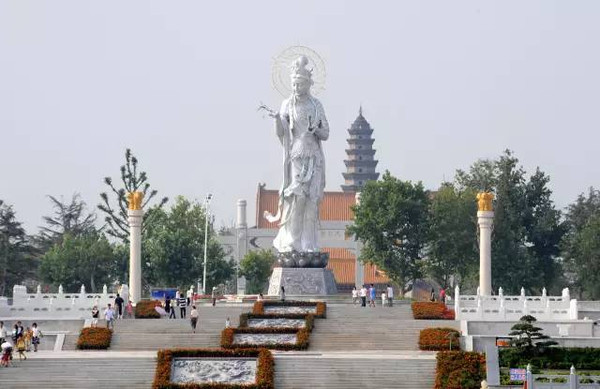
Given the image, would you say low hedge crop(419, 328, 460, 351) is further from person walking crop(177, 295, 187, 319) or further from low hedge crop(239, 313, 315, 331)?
person walking crop(177, 295, 187, 319)

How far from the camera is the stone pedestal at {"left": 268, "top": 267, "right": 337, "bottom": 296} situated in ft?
158

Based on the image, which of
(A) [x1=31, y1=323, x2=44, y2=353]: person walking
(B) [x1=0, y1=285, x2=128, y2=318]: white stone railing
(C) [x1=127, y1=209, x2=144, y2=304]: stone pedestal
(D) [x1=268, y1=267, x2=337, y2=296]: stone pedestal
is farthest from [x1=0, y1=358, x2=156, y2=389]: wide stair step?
(D) [x1=268, y1=267, x2=337, y2=296]: stone pedestal

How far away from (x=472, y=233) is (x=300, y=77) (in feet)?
44.1

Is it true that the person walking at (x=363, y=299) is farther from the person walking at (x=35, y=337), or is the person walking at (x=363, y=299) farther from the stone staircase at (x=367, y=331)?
the person walking at (x=35, y=337)

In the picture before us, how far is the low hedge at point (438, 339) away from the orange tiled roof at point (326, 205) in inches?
1753

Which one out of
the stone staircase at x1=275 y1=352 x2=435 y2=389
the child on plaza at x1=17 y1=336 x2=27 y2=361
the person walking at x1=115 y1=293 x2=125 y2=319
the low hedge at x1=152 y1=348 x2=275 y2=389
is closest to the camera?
the low hedge at x1=152 y1=348 x2=275 y2=389

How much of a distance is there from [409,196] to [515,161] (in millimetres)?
4307

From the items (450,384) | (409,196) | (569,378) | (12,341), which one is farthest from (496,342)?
(409,196)

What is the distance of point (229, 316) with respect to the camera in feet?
141

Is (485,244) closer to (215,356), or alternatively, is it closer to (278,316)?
(278,316)

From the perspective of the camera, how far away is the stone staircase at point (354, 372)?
114 ft

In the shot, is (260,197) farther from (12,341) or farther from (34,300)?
(12,341)

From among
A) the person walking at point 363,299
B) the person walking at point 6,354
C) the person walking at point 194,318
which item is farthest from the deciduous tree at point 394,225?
the person walking at point 6,354

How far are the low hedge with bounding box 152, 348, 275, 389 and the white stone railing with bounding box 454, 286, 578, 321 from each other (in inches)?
348
